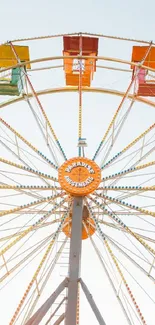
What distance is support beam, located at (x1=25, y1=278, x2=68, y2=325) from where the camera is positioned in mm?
8700

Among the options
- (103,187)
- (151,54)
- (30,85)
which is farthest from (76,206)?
(151,54)

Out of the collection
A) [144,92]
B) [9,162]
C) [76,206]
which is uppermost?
[144,92]

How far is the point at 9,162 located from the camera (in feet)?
40.4

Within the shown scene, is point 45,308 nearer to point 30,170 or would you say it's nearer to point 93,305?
point 93,305

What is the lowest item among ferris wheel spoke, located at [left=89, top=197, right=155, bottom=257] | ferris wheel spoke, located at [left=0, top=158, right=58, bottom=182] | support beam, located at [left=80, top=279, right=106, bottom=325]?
support beam, located at [left=80, top=279, right=106, bottom=325]

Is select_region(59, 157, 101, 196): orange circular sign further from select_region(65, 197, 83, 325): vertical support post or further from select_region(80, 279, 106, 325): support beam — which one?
select_region(80, 279, 106, 325): support beam

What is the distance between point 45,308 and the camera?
8984mm

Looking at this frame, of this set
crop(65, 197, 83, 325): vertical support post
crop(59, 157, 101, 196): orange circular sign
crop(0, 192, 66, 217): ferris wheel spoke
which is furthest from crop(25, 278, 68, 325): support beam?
crop(0, 192, 66, 217): ferris wheel spoke

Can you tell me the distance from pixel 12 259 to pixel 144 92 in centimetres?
673

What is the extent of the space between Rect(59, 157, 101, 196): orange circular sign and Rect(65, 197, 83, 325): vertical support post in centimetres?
48

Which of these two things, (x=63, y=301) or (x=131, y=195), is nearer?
(x=63, y=301)

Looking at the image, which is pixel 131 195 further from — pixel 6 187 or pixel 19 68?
pixel 19 68

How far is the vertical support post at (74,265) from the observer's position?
9.17 m

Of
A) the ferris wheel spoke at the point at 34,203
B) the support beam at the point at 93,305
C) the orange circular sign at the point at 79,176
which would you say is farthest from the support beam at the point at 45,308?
the ferris wheel spoke at the point at 34,203
